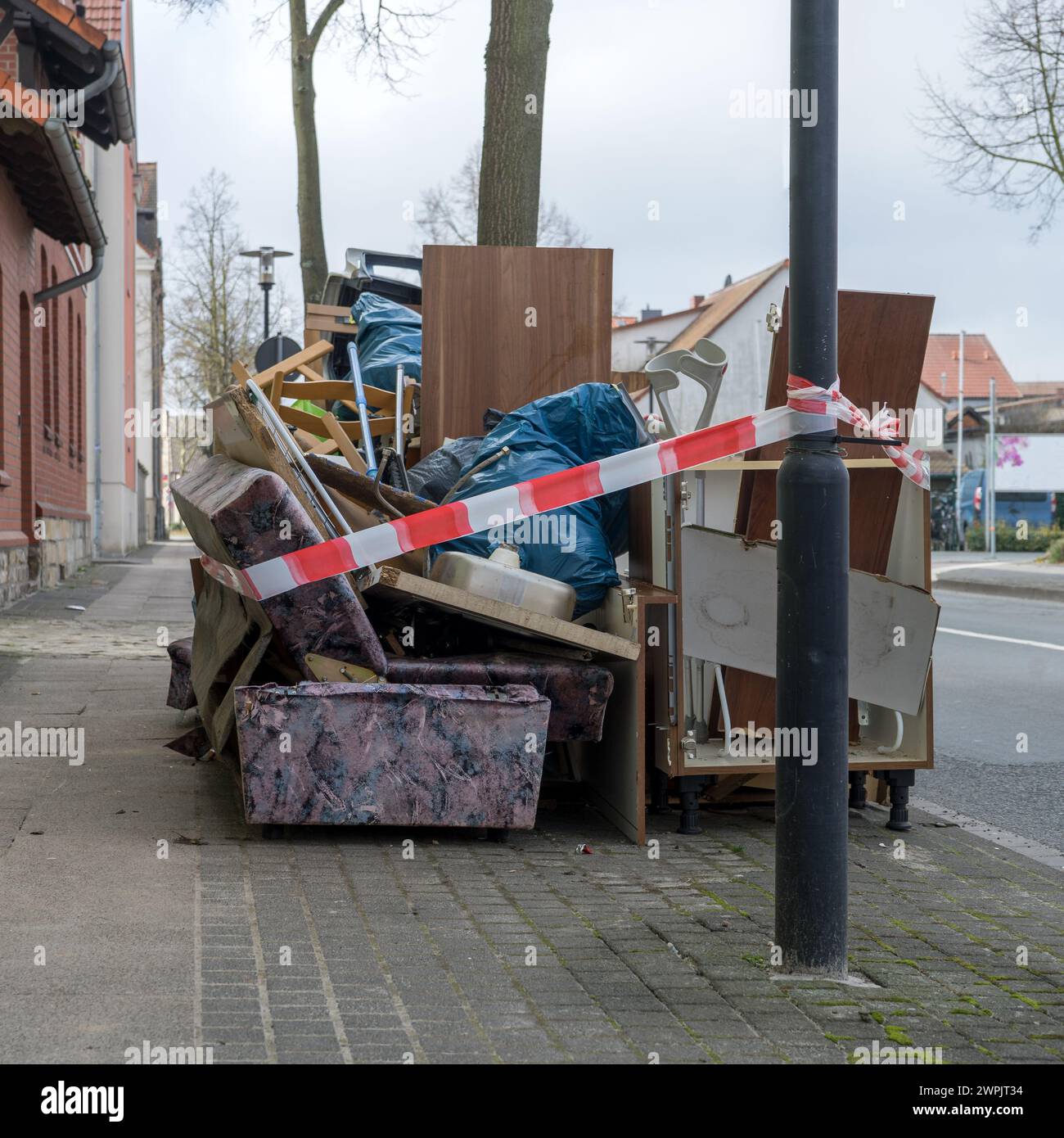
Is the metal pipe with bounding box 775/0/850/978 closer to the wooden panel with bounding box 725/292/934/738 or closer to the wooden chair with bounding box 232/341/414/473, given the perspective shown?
the wooden panel with bounding box 725/292/934/738

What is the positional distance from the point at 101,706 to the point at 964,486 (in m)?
57.4

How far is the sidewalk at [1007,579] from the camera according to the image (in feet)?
80.2

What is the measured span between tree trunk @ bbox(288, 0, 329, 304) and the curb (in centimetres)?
1044

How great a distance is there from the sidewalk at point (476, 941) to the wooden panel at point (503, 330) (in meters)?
2.52

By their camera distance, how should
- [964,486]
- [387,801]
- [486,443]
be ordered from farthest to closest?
[964,486] → [486,443] → [387,801]

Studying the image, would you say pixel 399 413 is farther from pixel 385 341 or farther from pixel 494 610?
pixel 494 610

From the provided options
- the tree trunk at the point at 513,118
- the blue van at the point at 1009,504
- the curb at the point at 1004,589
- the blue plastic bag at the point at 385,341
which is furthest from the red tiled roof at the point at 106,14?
the blue van at the point at 1009,504

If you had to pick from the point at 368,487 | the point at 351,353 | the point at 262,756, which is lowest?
the point at 262,756

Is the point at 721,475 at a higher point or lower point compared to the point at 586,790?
higher

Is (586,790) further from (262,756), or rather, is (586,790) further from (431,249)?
(431,249)

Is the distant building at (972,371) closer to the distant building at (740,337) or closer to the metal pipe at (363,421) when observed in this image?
the distant building at (740,337)

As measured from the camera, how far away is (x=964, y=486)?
61750 millimetres

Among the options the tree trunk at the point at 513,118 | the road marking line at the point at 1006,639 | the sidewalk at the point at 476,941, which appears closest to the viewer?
the sidewalk at the point at 476,941
